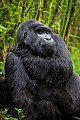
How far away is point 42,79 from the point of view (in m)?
5.96

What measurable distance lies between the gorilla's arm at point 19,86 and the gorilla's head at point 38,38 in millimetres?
273

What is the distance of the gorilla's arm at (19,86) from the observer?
5863 millimetres

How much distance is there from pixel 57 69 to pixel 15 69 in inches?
20.5

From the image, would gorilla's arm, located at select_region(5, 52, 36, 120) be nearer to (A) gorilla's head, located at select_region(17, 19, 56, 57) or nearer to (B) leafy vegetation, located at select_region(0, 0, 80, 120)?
(A) gorilla's head, located at select_region(17, 19, 56, 57)

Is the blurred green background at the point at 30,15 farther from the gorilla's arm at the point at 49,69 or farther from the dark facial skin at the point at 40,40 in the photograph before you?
the gorilla's arm at the point at 49,69

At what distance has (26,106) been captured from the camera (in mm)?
5855

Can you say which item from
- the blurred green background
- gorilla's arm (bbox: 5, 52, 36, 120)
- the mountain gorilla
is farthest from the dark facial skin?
the blurred green background

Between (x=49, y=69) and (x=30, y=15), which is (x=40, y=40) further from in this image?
(x=30, y=15)

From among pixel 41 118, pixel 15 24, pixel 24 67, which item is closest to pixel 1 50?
pixel 15 24

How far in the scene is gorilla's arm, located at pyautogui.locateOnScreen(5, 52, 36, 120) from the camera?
586 cm

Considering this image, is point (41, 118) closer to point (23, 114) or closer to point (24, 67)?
point (23, 114)

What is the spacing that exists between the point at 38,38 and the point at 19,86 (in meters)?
0.66

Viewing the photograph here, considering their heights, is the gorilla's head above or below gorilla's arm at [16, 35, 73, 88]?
above

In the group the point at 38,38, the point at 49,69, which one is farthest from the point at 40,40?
the point at 49,69
